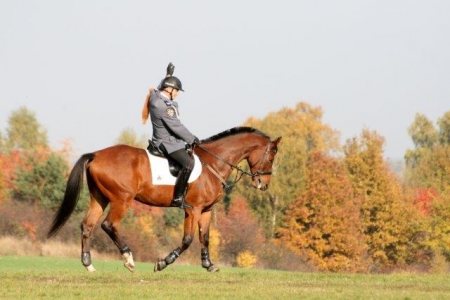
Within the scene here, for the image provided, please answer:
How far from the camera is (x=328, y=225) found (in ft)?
265

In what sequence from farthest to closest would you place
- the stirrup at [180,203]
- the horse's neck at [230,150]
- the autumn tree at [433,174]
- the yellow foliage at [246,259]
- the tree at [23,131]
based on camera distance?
the tree at [23,131] → the autumn tree at [433,174] → the yellow foliage at [246,259] → the horse's neck at [230,150] → the stirrup at [180,203]

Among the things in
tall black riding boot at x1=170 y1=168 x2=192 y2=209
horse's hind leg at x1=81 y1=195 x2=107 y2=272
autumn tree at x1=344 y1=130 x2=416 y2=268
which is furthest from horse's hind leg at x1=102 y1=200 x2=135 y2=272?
autumn tree at x1=344 y1=130 x2=416 y2=268

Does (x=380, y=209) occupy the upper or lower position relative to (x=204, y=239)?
upper

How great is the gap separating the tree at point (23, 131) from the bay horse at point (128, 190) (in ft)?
301

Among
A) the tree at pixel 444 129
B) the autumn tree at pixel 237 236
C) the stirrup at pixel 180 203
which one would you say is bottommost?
the stirrup at pixel 180 203

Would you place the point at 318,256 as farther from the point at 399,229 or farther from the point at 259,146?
the point at 259,146

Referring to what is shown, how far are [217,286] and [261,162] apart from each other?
4866 mm

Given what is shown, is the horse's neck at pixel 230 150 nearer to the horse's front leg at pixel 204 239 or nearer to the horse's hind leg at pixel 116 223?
the horse's front leg at pixel 204 239

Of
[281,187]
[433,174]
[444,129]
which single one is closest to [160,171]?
[281,187]

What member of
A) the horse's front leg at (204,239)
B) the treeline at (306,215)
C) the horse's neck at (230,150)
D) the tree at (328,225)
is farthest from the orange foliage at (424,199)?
the horse's front leg at (204,239)

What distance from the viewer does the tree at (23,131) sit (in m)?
110

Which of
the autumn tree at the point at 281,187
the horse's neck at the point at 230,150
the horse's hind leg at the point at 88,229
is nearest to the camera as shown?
the horse's hind leg at the point at 88,229

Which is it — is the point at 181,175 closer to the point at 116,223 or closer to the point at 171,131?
the point at 171,131

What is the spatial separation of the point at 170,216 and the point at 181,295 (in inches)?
2455
